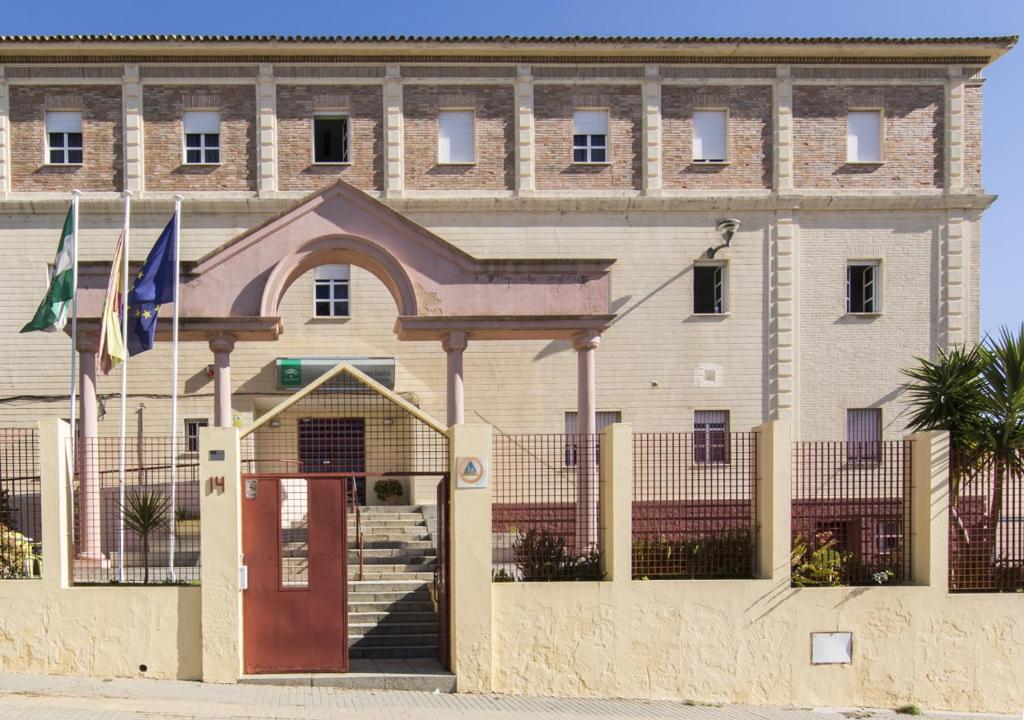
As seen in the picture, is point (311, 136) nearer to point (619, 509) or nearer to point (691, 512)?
point (619, 509)

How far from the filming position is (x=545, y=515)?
11133 millimetres

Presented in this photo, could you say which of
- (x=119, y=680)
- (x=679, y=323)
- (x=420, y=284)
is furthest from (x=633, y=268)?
(x=119, y=680)

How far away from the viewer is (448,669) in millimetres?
10344

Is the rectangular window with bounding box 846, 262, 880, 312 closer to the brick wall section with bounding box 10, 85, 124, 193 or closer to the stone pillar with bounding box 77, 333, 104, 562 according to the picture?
the stone pillar with bounding box 77, 333, 104, 562

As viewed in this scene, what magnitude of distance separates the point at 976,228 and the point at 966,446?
10.2m

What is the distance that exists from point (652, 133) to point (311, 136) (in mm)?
7484

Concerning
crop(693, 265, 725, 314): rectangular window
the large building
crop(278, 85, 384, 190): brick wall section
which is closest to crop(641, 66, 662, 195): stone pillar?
the large building

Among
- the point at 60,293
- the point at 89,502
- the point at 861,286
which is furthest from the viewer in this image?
the point at 861,286

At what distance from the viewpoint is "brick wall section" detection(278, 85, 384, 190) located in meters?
18.6

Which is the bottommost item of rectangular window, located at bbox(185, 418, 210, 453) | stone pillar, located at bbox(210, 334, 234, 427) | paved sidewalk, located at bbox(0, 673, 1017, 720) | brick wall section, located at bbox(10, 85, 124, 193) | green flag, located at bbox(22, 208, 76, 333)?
paved sidewalk, located at bbox(0, 673, 1017, 720)

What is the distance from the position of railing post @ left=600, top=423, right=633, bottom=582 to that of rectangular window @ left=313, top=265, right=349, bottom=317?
31.7 feet

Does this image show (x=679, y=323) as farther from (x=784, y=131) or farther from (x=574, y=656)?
(x=574, y=656)

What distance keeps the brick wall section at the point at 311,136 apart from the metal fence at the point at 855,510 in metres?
11.5

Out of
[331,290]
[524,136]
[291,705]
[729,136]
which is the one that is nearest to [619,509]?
[291,705]
